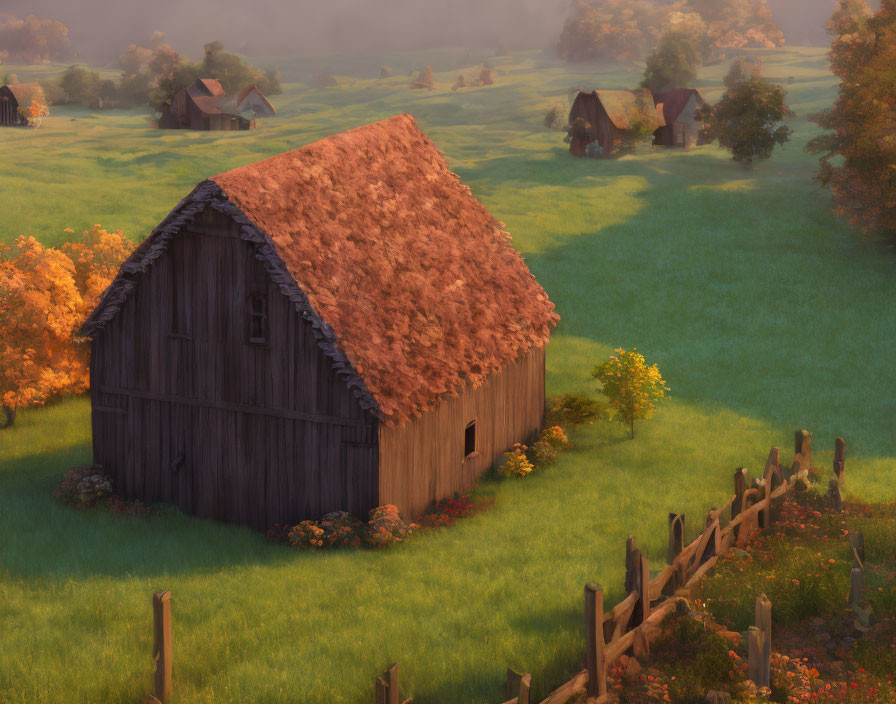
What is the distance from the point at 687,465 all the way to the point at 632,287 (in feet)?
67.0

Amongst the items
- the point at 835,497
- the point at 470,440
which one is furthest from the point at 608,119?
the point at 835,497

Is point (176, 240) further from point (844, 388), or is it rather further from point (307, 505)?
point (844, 388)

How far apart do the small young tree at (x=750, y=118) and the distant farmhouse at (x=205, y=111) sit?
146 ft

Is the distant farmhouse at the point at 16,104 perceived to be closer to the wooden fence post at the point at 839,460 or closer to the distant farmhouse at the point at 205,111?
the distant farmhouse at the point at 205,111

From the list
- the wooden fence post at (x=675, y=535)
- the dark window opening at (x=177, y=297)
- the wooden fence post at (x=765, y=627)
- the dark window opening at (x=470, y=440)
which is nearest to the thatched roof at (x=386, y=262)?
the dark window opening at (x=177, y=297)

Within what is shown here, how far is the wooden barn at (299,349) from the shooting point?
68.9ft

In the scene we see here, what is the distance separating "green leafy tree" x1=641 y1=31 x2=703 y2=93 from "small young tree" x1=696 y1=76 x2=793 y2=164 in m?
29.8

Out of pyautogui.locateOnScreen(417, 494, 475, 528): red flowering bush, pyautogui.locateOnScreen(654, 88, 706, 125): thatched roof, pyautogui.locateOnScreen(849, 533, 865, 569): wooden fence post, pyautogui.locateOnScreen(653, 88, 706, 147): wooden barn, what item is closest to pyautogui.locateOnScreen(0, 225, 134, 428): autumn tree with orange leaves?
pyautogui.locateOnScreen(417, 494, 475, 528): red flowering bush

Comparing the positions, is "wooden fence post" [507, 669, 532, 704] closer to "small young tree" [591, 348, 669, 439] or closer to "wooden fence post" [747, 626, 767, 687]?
"wooden fence post" [747, 626, 767, 687]

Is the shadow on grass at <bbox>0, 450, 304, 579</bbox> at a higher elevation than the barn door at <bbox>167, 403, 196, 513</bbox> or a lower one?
lower

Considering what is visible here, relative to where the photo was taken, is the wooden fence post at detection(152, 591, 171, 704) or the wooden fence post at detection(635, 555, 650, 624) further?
the wooden fence post at detection(635, 555, 650, 624)

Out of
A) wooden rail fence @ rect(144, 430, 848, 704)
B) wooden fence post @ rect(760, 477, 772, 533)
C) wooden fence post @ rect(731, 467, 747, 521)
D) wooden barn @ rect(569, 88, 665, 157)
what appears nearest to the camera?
wooden rail fence @ rect(144, 430, 848, 704)

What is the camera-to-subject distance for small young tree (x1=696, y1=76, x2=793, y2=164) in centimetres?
6156

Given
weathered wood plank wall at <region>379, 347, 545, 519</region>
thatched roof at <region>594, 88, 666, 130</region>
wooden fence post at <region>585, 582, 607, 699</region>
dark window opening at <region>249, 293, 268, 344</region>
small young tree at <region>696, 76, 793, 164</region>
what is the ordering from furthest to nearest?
thatched roof at <region>594, 88, 666, 130</region>, small young tree at <region>696, 76, 793, 164</region>, weathered wood plank wall at <region>379, 347, 545, 519</region>, dark window opening at <region>249, 293, 268, 344</region>, wooden fence post at <region>585, 582, 607, 699</region>
